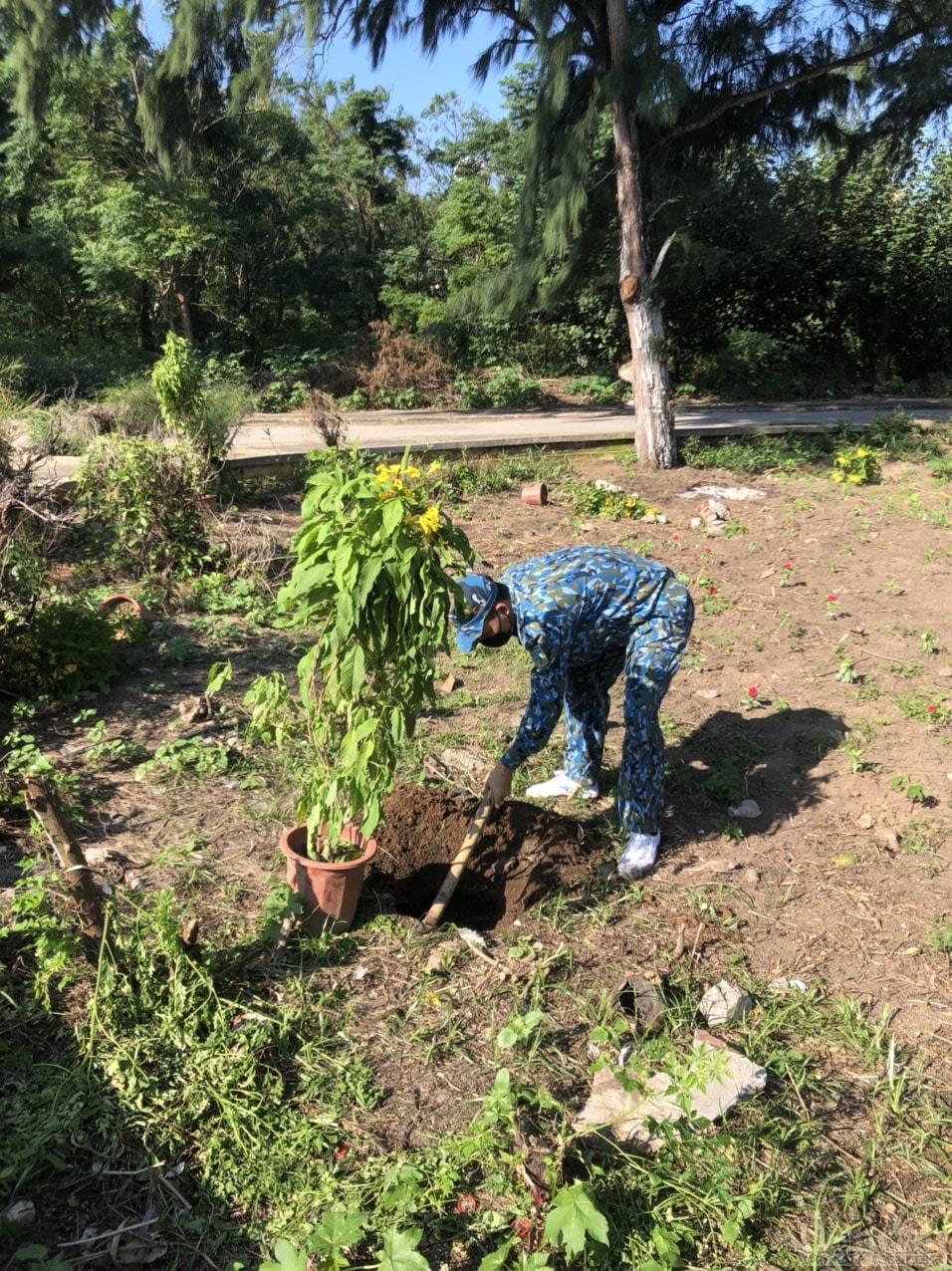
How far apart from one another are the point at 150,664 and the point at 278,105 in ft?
A: 64.5

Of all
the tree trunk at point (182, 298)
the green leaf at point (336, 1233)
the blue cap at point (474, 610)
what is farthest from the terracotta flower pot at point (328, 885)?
the tree trunk at point (182, 298)

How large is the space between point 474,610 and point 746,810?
1.76m

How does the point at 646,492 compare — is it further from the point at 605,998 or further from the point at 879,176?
the point at 879,176

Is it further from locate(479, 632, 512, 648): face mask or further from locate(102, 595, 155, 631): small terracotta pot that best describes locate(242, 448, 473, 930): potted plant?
locate(102, 595, 155, 631): small terracotta pot

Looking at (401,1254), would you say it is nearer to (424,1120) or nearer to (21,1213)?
(424,1120)

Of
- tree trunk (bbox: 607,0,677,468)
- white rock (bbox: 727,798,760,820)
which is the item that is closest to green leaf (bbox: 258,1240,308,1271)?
white rock (bbox: 727,798,760,820)

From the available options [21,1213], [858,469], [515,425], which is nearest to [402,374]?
[515,425]

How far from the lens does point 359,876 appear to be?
3.07m

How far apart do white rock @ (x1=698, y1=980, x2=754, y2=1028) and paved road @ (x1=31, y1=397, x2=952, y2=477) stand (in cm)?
691

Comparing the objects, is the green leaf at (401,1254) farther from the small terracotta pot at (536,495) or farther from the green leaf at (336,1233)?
the small terracotta pot at (536,495)

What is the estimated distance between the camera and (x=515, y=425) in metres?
13.6

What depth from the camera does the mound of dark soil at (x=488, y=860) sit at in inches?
138

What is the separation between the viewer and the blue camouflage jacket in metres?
3.28

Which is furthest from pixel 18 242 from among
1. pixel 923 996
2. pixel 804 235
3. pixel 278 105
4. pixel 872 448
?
pixel 923 996
